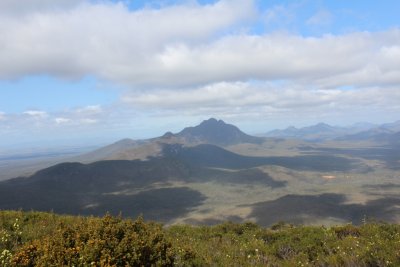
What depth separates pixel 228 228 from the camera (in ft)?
80.8

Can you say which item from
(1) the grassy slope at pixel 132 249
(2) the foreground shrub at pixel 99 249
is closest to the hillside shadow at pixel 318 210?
(1) the grassy slope at pixel 132 249

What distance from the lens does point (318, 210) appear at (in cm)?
17075

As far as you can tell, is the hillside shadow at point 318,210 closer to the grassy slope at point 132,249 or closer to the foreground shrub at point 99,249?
the grassy slope at point 132,249

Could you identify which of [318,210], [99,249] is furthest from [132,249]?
[318,210]

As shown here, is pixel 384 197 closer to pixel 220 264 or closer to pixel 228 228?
pixel 228 228

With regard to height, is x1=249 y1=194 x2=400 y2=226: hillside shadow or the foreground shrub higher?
the foreground shrub

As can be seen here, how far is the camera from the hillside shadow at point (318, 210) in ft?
496

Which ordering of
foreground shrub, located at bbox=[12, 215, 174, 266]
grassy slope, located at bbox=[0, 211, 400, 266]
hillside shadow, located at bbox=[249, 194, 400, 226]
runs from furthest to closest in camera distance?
hillside shadow, located at bbox=[249, 194, 400, 226] < grassy slope, located at bbox=[0, 211, 400, 266] < foreground shrub, located at bbox=[12, 215, 174, 266]

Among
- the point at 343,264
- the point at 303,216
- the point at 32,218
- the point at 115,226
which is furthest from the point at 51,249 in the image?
the point at 303,216

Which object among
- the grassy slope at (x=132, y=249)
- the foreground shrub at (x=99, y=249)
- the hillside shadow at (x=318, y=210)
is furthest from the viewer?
the hillside shadow at (x=318, y=210)

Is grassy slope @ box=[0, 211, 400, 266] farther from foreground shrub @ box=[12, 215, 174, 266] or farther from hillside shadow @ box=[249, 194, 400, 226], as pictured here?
hillside shadow @ box=[249, 194, 400, 226]

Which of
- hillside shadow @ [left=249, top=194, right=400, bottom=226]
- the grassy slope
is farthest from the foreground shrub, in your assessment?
hillside shadow @ [left=249, top=194, right=400, bottom=226]

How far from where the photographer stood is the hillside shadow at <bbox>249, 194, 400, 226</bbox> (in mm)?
151250

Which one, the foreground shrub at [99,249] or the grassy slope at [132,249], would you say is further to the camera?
the grassy slope at [132,249]
